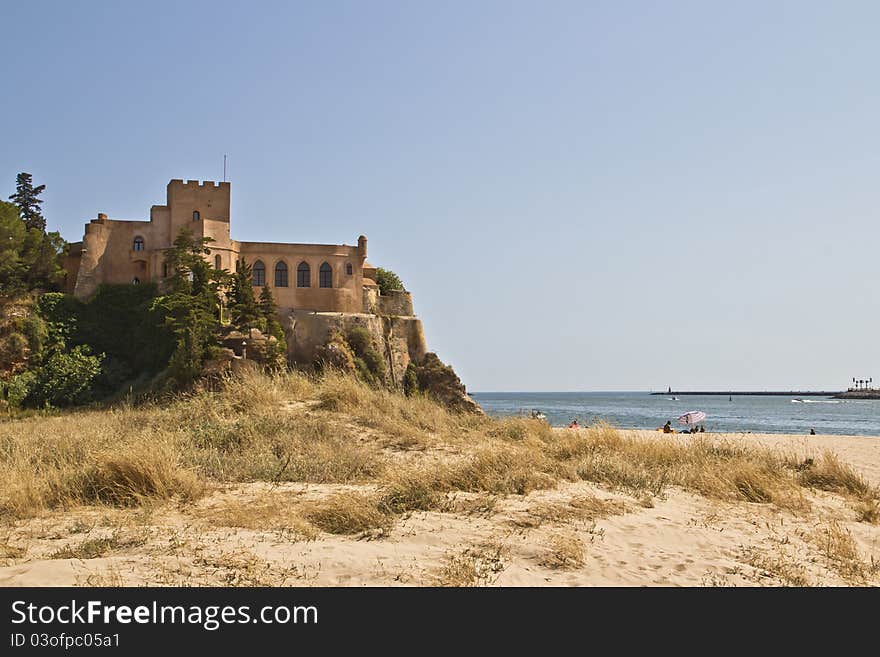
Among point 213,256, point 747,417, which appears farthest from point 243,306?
point 747,417

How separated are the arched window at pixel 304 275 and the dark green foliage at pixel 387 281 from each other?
7.15 m

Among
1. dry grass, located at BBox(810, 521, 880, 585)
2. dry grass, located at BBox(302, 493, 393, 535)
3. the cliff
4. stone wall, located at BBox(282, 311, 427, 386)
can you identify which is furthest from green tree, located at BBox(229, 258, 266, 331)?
dry grass, located at BBox(810, 521, 880, 585)

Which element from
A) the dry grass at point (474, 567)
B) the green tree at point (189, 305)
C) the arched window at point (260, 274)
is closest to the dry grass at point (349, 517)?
the dry grass at point (474, 567)

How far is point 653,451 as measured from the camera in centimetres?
1046

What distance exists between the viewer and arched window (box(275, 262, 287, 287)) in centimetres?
3494

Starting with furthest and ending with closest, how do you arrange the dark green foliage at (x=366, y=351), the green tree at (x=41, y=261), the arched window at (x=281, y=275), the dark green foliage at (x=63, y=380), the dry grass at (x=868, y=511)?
the arched window at (x=281, y=275)
the dark green foliage at (x=366, y=351)
the green tree at (x=41, y=261)
the dark green foliage at (x=63, y=380)
the dry grass at (x=868, y=511)

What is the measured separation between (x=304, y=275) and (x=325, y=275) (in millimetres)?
1113

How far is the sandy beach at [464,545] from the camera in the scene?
4930 mm

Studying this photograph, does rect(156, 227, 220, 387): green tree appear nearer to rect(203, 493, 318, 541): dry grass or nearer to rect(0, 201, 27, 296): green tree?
rect(0, 201, 27, 296): green tree

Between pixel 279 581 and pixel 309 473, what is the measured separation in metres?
4.04

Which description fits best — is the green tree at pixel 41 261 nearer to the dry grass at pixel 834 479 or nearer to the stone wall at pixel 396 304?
the stone wall at pixel 396 304

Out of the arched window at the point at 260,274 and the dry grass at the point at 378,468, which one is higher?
the arched window at the point at 260,274
